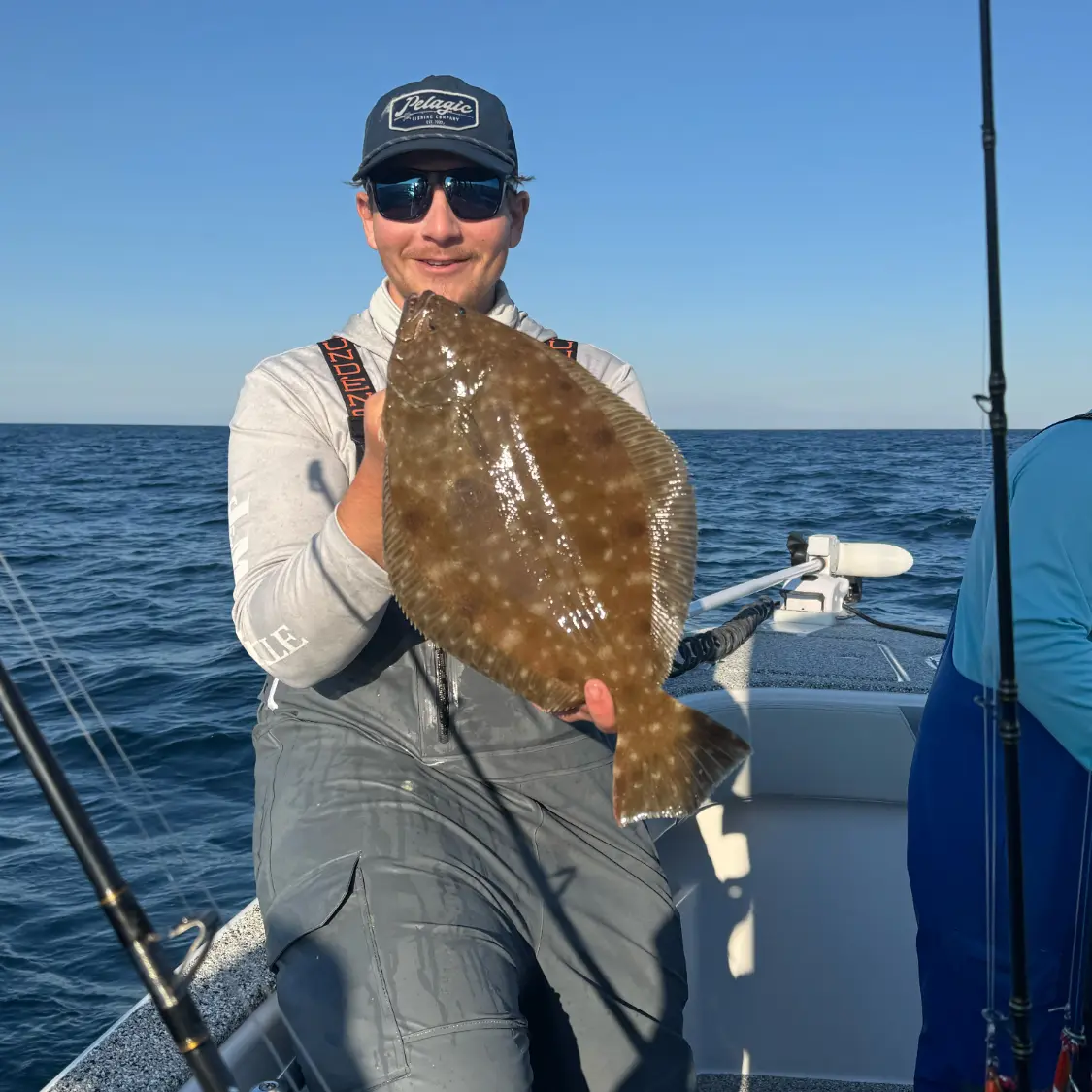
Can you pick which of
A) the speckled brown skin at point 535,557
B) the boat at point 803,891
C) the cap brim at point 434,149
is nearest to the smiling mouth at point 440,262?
the cap brim at point 434,149

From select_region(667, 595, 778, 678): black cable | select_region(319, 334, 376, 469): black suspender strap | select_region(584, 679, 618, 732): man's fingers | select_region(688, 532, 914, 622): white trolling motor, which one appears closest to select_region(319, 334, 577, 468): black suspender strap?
select_region(319, 334, 376, 469): black suspender strap

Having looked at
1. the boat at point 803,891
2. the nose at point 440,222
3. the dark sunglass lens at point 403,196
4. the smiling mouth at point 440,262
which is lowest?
the boat at point 803,891

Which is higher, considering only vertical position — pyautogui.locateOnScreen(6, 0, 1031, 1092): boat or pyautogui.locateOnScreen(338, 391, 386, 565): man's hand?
pyautogui.locateOnScreen(338, 391, 386, 565): man's hand

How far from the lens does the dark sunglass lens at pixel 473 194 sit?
2.30 meters

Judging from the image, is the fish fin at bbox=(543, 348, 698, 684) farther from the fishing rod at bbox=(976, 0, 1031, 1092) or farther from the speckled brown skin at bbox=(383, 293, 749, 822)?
the fishing rod at bbox=(976, 0, 1031, 1092)

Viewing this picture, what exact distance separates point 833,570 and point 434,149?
405 cm

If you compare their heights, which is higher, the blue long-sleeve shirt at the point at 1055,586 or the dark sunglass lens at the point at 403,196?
the dark sunglass lens at the point at 403,196

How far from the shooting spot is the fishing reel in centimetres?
538

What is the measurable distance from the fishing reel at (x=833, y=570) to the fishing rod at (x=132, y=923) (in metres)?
4.27

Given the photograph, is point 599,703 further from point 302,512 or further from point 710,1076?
point 710,1076

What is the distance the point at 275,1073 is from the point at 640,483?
1575 millimetres

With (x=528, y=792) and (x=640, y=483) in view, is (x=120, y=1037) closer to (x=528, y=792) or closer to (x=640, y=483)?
(x=528, y=792)

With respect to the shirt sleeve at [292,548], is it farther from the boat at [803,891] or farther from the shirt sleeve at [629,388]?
the boat at [803,891]

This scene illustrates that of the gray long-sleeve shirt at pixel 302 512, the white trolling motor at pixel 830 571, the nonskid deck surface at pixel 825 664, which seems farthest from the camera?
the white trolling motor at pixel 830 571
